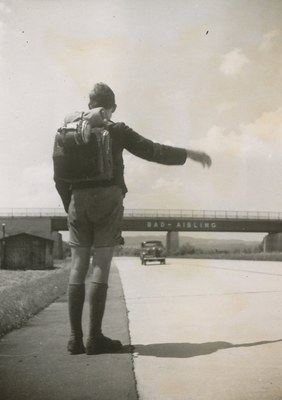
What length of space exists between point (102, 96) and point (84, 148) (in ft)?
1.04

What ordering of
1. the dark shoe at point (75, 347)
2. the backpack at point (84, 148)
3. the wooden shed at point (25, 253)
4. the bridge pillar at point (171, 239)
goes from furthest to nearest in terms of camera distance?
the wooden shed at point (25, 253) < the bridge pillar at point (171, 239) < the dark shoe at point (75, 347) < the backpack at point (84, 148)

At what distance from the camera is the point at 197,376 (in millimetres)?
2477

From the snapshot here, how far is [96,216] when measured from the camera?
2928mm

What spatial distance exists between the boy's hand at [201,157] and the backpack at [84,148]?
1.47ft

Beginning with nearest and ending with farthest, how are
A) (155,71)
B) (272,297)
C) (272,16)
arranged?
(155,71) < (272,16) < (272,297)

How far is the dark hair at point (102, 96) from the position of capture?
111 inches

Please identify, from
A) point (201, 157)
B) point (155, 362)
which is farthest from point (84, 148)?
point (155, 362)

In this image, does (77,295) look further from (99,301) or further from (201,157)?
(201,157)

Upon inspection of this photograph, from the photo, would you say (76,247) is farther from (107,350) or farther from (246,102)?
(246,102)

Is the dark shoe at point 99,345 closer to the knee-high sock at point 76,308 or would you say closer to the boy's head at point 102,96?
the knee-high sock at point 76,308

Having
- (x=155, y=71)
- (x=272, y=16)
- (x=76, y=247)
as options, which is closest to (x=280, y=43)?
(x=272, y=16)

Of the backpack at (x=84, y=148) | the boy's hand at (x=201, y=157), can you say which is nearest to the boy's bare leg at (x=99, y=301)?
the backpack at (x=84, y=148)

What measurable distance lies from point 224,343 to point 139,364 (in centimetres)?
79

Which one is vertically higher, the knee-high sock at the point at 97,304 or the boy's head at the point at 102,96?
the boy's head at the point at 102,96
